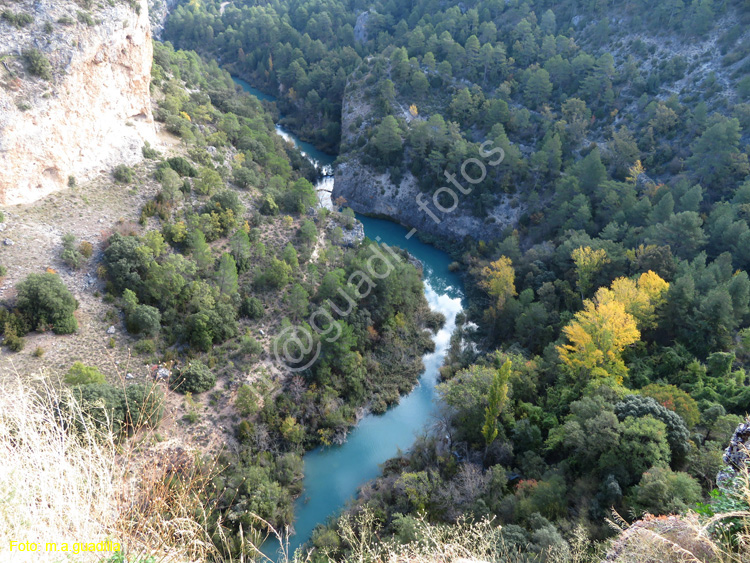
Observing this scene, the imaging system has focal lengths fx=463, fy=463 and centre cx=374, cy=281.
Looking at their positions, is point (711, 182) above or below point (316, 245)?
above

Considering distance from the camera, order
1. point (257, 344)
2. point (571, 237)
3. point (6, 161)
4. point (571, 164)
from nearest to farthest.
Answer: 1. point (6, 161)
2. point (257, 344)
3. point (571, 237)
4. point (571, 164)

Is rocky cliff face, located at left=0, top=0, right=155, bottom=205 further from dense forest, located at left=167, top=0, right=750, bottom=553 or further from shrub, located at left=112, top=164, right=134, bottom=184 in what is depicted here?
dense forest, located at left=167, top=0, right=750, bottom=553

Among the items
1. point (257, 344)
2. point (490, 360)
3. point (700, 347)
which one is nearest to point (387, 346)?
point (490, 360)

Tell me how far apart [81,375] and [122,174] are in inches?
671

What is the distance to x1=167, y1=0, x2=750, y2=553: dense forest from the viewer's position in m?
22.1

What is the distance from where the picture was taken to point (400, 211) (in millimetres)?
55906

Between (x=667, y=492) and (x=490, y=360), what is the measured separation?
55.5 feet

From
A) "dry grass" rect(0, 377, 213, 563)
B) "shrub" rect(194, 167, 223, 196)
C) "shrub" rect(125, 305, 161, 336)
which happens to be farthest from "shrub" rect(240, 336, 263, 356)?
"dry grass" rect(0, 377, 213, 563)

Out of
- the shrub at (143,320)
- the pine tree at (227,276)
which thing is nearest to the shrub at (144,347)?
the shrub at (143,320)

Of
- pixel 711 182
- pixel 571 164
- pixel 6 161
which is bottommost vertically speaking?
pixel 6 161

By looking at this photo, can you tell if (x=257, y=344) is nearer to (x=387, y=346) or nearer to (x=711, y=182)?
(x=387, y=346)

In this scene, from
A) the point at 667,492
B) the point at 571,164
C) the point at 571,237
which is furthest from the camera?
the point at 571,164

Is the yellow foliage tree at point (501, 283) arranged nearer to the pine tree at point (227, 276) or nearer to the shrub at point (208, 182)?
the pine tree at point (227, 276)

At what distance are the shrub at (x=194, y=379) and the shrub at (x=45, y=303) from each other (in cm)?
656
